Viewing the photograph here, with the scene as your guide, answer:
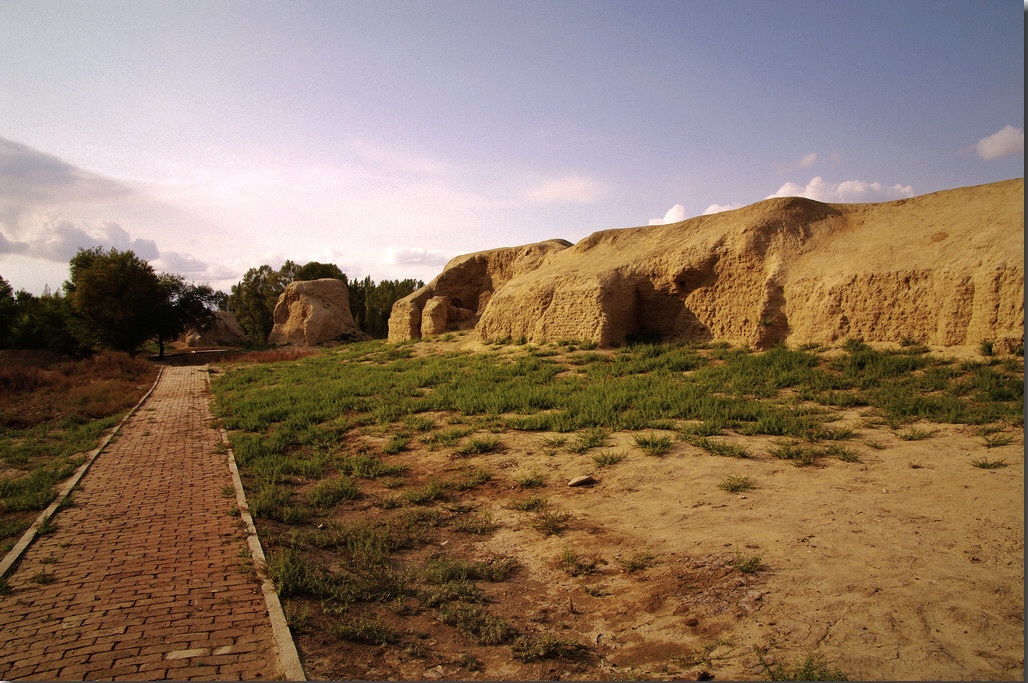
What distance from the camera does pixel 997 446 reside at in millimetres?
5551

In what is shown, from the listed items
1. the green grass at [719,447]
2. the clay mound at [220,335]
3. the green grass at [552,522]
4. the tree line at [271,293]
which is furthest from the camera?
the tree line at [271,293]

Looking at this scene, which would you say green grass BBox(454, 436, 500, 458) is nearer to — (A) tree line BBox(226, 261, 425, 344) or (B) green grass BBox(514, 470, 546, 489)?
(B) green grass BBox(514, 470, 546, 489)

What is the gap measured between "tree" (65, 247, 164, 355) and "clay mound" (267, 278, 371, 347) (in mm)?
6052

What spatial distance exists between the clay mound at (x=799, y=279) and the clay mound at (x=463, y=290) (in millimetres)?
3305

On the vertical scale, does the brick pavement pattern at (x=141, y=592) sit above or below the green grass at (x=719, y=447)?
below

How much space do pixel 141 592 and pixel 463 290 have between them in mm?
18787

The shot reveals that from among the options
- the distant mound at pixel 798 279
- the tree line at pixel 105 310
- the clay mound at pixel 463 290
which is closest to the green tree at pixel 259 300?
the tree line at pixel 105 310

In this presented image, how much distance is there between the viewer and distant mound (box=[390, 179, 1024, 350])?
916 cm

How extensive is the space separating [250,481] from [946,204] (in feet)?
46.3

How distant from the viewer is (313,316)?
2864cm

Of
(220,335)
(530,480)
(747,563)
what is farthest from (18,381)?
(220,335)

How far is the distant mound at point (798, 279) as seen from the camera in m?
9.16

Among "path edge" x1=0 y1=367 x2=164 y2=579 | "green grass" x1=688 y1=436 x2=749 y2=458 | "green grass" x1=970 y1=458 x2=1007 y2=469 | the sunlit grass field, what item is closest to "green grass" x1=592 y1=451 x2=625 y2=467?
the sunlit grass field

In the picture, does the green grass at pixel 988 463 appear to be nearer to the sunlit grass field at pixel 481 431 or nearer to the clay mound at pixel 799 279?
the sunlit grass field at pixel 481 431
